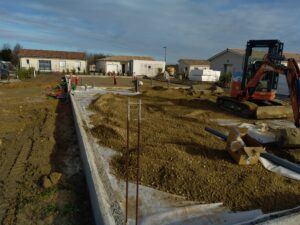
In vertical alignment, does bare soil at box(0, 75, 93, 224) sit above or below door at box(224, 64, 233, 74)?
below

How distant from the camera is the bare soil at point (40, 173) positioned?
3467 millimetres

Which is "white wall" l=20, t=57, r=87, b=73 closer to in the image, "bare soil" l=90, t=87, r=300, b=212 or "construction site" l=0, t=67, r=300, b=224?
"construction site" l=0, t=67, r=300, b=224

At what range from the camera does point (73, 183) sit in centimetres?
435

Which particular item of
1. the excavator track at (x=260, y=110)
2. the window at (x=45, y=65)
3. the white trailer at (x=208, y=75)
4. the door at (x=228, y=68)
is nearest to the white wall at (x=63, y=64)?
the window at (x=45, y=65)

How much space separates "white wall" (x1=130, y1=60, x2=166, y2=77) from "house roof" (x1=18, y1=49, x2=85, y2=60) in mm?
11902

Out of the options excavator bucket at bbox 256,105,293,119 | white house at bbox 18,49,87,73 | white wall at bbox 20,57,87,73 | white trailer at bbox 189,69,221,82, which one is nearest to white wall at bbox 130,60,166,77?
white house at bbox 18,49,87,73

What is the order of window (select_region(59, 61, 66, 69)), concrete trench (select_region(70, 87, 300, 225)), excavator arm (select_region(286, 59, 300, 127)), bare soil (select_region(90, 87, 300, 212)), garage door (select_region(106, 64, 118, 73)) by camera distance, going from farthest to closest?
garage door (select_region(106, 64, 118, 73)), window (select_region(59, 61, 66, 69)), excavator arm (select_region(286, 59, 300, 127)), bare soil (select_region(90, 87, 300, 212)), concrete trench (select_region(70, 87, 300, 225))

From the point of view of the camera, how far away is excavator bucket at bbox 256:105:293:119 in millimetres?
10102

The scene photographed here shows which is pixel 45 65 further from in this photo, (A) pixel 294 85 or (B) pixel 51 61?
(A) pixel 294 85

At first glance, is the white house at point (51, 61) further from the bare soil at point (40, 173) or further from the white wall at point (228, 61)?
the bare soil at point (40, 173)

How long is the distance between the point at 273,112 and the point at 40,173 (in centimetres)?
900

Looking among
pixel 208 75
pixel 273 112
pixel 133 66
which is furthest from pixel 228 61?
pixel 273 112

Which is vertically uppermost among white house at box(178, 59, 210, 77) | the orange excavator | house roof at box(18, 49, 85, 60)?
house roof at box(18, 49, 85, 60)

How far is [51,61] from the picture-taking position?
1886 inches
